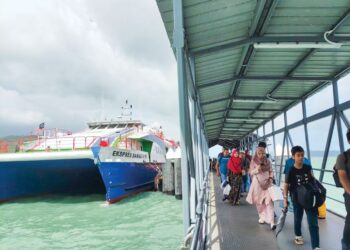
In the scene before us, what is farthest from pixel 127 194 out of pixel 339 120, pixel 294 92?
pixel 339 120

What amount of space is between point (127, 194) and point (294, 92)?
845 cm

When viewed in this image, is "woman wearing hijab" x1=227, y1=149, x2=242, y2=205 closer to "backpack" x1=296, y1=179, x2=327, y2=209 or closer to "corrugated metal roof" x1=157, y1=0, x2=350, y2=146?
"corrugated metal roof" x1=157, y1=0, x2=350, y2=146

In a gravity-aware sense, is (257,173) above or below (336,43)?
below

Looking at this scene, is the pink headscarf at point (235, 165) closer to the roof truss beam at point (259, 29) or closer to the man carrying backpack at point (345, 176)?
the roof truss beam at point (259, 29)

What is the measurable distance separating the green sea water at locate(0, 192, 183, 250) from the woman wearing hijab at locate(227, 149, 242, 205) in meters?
1.58

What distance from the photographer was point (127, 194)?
14273 mm

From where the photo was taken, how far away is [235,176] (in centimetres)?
747

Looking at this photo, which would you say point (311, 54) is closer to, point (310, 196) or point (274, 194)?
point (274, 194)

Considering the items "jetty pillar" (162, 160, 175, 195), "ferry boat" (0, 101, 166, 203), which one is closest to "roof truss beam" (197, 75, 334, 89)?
"ferry boat" (0, 101, 166, 203)

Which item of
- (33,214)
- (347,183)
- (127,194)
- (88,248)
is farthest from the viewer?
(127,194)

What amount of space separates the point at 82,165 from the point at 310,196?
40.0 ft

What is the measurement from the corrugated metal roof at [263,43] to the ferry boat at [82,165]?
5.44 m

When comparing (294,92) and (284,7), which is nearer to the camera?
(284,7)

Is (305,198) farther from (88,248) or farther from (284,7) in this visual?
(88,248)
